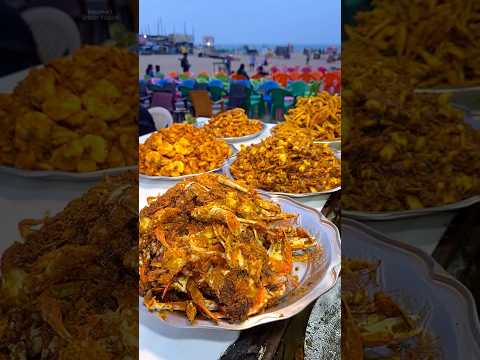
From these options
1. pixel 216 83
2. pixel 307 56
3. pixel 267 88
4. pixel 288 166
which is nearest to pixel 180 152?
pixel 288 166

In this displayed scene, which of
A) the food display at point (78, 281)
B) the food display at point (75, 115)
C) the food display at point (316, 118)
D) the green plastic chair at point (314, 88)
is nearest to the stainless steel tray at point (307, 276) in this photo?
the food display at point (78, 281)

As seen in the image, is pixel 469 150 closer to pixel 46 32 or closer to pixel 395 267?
pixel 395 267

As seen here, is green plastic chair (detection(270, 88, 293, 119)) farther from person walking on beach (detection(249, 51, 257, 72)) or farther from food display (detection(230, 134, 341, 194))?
food display (detection(230, 134, 341, 194))

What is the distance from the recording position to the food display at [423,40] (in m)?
0.83

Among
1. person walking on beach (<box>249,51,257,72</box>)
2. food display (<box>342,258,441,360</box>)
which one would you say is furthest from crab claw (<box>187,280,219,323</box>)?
person walking on beach (<box>249,51,257,72</box>)

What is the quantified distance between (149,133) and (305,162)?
2.43 ft

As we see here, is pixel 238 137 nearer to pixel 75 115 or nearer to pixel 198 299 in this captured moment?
pixel 198 299

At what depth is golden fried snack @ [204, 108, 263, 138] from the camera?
231cm

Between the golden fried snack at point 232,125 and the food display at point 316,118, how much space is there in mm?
118

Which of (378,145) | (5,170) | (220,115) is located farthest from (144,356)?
(220,115)

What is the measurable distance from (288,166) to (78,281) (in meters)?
1.20

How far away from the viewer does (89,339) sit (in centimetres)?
71

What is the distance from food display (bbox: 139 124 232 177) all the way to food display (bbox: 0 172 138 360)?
1.07m

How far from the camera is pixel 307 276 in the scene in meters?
1.19
